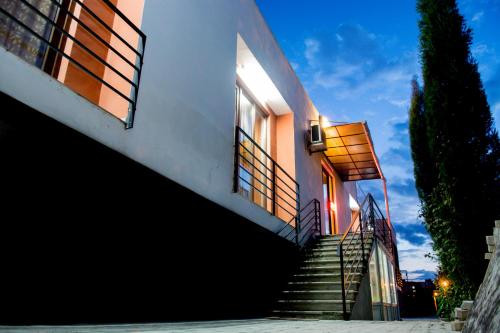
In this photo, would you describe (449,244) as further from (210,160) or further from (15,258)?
(15,258)

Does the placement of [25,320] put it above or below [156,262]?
below

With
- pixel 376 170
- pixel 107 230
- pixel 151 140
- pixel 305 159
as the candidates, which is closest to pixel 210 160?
pixel 151 140

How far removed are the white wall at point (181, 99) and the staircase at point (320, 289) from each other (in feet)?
4.13

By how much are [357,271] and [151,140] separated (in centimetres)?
503

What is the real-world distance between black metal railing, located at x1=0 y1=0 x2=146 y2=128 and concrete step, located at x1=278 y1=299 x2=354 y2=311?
4398 mm

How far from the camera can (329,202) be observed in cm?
1292

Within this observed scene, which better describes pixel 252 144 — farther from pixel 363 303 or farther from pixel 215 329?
pixel 215 329

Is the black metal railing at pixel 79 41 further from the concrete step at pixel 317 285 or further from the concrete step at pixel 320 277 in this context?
the concrete step at pixel 320 277

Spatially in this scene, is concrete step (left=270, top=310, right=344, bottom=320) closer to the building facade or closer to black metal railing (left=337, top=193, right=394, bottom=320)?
black metal railing (left=337, top=193, right=394, bottom=320)

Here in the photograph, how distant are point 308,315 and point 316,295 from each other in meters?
0.59

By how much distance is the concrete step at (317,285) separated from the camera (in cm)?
635

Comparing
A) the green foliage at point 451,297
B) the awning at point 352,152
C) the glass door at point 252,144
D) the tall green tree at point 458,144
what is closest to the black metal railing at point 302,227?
the glass door at point 252,144

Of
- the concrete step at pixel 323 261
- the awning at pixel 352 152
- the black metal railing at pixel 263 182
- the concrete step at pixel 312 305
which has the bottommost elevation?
the concrete step at pixel 312 305

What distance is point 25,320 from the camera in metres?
2.48
